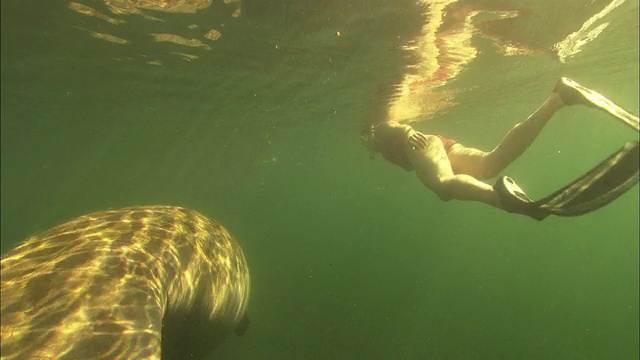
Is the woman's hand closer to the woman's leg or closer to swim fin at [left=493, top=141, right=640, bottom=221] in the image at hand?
the woman's leg

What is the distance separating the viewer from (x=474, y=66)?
16781mm

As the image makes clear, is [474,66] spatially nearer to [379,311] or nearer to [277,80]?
[277,80]

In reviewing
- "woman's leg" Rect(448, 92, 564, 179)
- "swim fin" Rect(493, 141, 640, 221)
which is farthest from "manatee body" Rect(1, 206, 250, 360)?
"woman's leg" Rect(448, 92, 564, 179)

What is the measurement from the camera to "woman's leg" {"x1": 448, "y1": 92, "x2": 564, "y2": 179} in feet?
18.3

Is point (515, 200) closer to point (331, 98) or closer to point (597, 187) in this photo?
point (597, 187)

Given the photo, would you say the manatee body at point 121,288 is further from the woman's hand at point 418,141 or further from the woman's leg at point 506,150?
the woman's leg at point 506,150

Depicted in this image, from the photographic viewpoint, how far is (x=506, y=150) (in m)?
6.54

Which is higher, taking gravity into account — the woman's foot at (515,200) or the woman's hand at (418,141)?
the woman's foot at (515,200)

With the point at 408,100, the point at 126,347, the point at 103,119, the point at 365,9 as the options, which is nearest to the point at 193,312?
the point at 126,347

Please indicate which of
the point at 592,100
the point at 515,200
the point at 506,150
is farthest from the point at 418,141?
the point at 592,100

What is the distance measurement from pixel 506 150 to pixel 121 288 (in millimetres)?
6303

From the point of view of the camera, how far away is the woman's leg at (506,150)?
558cm

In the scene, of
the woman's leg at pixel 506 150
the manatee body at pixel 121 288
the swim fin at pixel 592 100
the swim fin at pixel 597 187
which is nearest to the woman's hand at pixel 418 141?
the woman's leg at pixel 506 150

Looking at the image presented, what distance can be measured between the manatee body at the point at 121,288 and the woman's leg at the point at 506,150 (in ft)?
16.6
